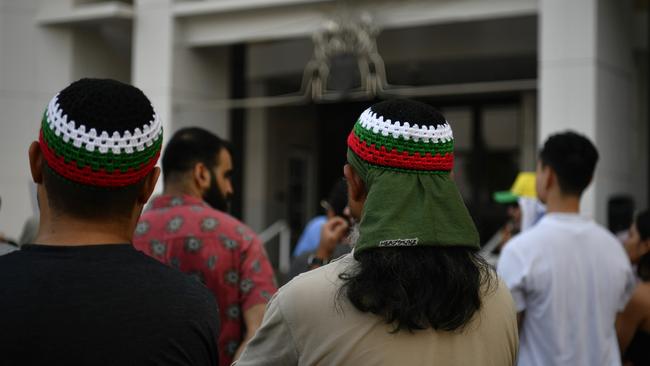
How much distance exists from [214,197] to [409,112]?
6.51ft

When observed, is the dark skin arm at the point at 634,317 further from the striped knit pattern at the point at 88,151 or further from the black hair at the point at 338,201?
the striped knit pattern at the point at 88,151

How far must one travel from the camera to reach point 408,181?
76.9 inches

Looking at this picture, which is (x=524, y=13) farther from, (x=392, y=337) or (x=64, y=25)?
(x=392, y=337)

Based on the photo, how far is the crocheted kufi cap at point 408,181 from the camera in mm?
1918

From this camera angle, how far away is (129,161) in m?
1.79

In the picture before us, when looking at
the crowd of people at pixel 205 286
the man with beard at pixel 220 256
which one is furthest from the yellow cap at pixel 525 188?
the crowd of people at pixel 205 286

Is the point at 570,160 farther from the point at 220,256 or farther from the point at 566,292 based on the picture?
the point at 220,256

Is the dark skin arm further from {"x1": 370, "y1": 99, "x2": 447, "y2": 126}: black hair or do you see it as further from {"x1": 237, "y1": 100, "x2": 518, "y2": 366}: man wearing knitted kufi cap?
{"x1": 370, "y1": 99, "x2": 447, "y2": 126}: black hair

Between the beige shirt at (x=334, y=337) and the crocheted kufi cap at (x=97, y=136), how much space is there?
0.47 m

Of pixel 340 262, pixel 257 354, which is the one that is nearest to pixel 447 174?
pixel 340 262

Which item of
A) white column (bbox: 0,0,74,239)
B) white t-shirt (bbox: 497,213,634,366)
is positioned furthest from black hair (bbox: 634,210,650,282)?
white column (bbox: 0,0,74,239)

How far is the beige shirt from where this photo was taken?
1.89 m

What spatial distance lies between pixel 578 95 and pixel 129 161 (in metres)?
7.38

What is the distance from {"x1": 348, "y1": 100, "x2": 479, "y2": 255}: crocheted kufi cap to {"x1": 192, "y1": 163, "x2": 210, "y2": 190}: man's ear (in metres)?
1.80
